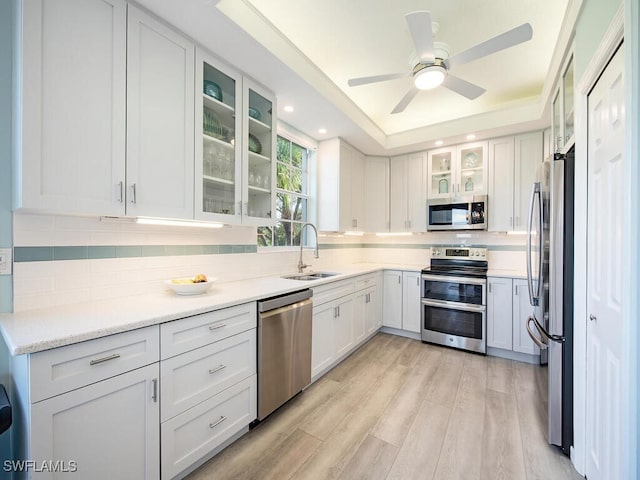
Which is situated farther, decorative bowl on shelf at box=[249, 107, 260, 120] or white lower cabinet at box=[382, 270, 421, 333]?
white lower cabinet at box=[382, 270, 421, 333]

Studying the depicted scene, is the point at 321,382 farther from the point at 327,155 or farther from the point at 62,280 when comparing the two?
the point at 327,155

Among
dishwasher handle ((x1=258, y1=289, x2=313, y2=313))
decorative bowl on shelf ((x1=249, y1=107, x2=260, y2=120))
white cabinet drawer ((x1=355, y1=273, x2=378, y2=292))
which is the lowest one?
white cabinet drawer ((x1=355, y1=273, x2=378, y2=292))

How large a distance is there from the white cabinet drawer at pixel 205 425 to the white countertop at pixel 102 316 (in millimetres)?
539

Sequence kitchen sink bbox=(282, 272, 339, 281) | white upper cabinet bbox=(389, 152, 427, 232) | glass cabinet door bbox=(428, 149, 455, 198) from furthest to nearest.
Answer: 1. white upper cabinet bbox=(389, 152, 427, 232)
2. glass cabinet door bbox=(428, 149, 455, 198)
3. kitchen sink bbox=(282, 272, 339, 281)

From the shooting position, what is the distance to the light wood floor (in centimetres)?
157

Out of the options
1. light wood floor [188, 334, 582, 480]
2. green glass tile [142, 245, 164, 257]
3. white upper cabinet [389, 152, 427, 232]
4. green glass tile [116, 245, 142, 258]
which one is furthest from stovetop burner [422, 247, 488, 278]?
green glass tile [116, 245, 142, 258]

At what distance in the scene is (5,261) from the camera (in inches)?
52.6

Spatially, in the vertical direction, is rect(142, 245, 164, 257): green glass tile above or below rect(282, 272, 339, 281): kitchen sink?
above

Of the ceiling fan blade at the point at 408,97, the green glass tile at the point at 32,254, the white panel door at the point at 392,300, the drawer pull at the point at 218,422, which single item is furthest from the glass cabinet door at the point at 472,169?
the green glass tile at the point at 32,254

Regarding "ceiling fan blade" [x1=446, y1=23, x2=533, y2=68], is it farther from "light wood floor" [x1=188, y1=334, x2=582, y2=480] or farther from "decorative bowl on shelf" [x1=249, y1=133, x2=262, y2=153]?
"light wood floor" [x1=188, y1=334, x2=582, y2=480]

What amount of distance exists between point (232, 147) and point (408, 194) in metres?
2.76

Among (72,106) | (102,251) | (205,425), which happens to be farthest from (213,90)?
(205,425)

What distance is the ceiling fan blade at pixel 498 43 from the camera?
1540 mm

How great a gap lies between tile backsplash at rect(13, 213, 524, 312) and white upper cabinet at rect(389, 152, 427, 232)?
1.91 m
